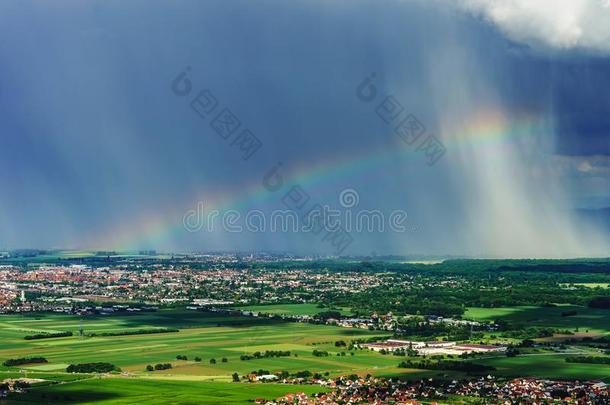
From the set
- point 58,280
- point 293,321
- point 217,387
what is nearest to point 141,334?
point 293,321

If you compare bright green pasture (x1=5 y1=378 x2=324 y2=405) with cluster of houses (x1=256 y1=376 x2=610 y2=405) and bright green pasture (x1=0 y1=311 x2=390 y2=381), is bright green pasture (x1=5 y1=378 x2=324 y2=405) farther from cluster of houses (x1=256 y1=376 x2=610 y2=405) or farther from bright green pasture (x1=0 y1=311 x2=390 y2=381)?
bright green pasture (x1=0 y1=311 x2=390 y2=381)

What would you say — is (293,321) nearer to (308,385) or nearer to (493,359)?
(493,359)

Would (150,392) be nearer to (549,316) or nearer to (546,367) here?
(546,367)

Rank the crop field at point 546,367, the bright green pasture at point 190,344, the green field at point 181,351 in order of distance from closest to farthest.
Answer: the green field at point 181,351
the crop field at point 546,367
the bright green pasture at point 190,344

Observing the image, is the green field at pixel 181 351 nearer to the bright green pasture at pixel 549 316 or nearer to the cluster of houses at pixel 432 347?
the cluster of houses at pixel 432 347

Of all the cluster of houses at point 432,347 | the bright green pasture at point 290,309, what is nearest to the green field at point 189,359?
the cluster of houses at point 432,347
